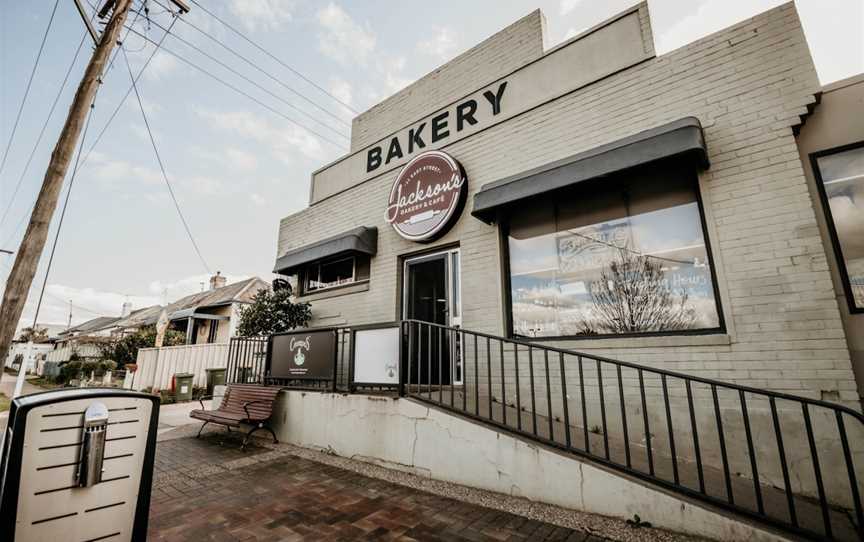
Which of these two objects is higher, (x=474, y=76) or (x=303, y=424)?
(x=474, y=76)

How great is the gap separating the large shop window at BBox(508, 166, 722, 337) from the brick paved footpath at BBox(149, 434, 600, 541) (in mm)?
2454

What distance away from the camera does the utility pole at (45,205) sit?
3.66 m

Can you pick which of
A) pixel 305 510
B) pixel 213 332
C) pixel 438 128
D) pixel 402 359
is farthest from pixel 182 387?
pixel 438 128

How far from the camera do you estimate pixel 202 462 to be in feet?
15.6

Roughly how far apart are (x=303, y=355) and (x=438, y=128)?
14.9 ft

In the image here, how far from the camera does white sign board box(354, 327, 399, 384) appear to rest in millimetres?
4836

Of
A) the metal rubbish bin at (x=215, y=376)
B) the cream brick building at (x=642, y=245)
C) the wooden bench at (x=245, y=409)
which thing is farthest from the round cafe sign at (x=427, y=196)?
the metal rubbish bin at (x=215, y=376)

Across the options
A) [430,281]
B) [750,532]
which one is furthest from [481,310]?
[750,532]

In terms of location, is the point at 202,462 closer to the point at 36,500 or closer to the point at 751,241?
the point at 36,500

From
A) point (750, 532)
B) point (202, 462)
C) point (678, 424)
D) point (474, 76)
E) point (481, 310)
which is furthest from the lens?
point (474, 76)

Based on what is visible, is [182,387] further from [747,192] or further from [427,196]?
[747,192]

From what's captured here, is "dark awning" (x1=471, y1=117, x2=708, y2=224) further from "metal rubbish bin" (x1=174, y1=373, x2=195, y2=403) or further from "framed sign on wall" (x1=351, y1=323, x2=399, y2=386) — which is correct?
"metal rubbish bin" (x1=174, y1=373, x2=195, y2=403)

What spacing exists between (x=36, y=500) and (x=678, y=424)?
4.86 metres

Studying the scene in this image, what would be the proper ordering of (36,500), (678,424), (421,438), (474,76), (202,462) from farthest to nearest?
(474,76) < (202,462) < (421,438) < (678,424) < (36,500)
